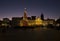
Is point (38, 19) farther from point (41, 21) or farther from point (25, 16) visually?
point (25, 16)

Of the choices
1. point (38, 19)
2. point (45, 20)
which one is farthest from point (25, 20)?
point (45, 20)

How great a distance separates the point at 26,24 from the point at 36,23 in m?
9.23

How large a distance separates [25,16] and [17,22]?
9.38 m

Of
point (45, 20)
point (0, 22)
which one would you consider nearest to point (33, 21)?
point (45, 20)

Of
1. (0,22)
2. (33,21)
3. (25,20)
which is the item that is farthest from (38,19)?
(0,22)

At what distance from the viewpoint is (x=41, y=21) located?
4961 inches

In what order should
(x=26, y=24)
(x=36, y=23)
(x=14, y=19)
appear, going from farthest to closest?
1. (x=14, y=19)
2. (x=36, y=23)
3. (x=26, y=24)

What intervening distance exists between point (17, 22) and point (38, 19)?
1243cm

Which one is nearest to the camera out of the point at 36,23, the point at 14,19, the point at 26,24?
the point at 26,24

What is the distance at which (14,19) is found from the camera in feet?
422

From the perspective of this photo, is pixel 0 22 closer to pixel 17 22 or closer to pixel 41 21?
pixel 17 22

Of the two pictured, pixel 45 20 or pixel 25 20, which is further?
pixel 45 20

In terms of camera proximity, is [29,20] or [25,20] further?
[29,20]

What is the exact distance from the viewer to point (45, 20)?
130875 millimetres
